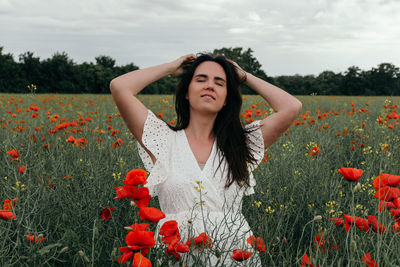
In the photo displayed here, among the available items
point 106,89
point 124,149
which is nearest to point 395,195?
point 124,149

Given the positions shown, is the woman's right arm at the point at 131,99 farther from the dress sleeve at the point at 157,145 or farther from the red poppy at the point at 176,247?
the red poppy at the point at 176,247

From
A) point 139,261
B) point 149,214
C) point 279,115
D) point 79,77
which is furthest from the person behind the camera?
point 79,77

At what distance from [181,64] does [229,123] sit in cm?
41

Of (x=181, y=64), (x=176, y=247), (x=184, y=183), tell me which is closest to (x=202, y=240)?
(x=176, y=247)

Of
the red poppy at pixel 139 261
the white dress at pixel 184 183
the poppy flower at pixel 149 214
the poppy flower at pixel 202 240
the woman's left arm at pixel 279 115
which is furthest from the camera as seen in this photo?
the woman's left arm at pixel 279 115

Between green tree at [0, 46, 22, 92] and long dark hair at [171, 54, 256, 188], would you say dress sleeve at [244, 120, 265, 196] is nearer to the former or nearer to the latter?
long dark hair at [171, 54, 256, 188]

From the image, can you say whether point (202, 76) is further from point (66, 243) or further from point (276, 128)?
point (66, 243)

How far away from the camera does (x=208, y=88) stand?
69.0 inches

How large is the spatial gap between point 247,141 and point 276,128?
0.17 meters

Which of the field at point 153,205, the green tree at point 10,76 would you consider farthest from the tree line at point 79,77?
the field at point 153,205

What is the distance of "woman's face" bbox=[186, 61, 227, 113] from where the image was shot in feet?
5.69

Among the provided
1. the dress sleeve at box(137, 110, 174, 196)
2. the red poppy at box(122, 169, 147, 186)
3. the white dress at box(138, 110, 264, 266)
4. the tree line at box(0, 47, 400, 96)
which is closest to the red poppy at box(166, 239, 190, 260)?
the red poppy at box(122, 169, 147, 186)

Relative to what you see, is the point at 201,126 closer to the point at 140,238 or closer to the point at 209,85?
the point at 209,85

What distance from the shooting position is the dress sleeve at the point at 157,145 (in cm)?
169
